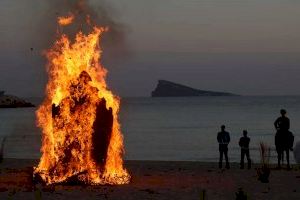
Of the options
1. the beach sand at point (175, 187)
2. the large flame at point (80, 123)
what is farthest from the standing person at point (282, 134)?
the large flame at point (80, 123)

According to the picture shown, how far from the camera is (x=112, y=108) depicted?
75.9ft

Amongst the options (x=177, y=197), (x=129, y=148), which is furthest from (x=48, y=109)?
(x=129, y=148)

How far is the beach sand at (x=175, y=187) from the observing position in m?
19.4

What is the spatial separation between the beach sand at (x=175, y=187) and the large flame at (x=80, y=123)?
86 cm

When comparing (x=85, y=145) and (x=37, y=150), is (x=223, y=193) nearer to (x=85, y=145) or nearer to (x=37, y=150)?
(x=85, y=145)

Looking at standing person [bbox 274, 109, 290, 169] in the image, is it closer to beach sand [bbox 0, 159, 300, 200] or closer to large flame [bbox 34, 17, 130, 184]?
beach sand [bbox 0, 159, 300, 200]

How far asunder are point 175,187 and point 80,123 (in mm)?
4336

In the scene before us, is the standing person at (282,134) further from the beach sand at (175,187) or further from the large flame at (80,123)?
the large flame at (80,123)

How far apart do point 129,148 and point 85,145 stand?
44.1 metres

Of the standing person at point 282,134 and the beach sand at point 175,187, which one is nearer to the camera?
the beach sand at point 175,187

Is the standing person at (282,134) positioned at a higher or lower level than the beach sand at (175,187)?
higher

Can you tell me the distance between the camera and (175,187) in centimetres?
2141

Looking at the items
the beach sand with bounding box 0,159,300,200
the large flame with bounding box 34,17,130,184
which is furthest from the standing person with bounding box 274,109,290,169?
the large flame with bounding box 34,17,130,184

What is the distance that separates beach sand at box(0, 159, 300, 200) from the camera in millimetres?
19422
